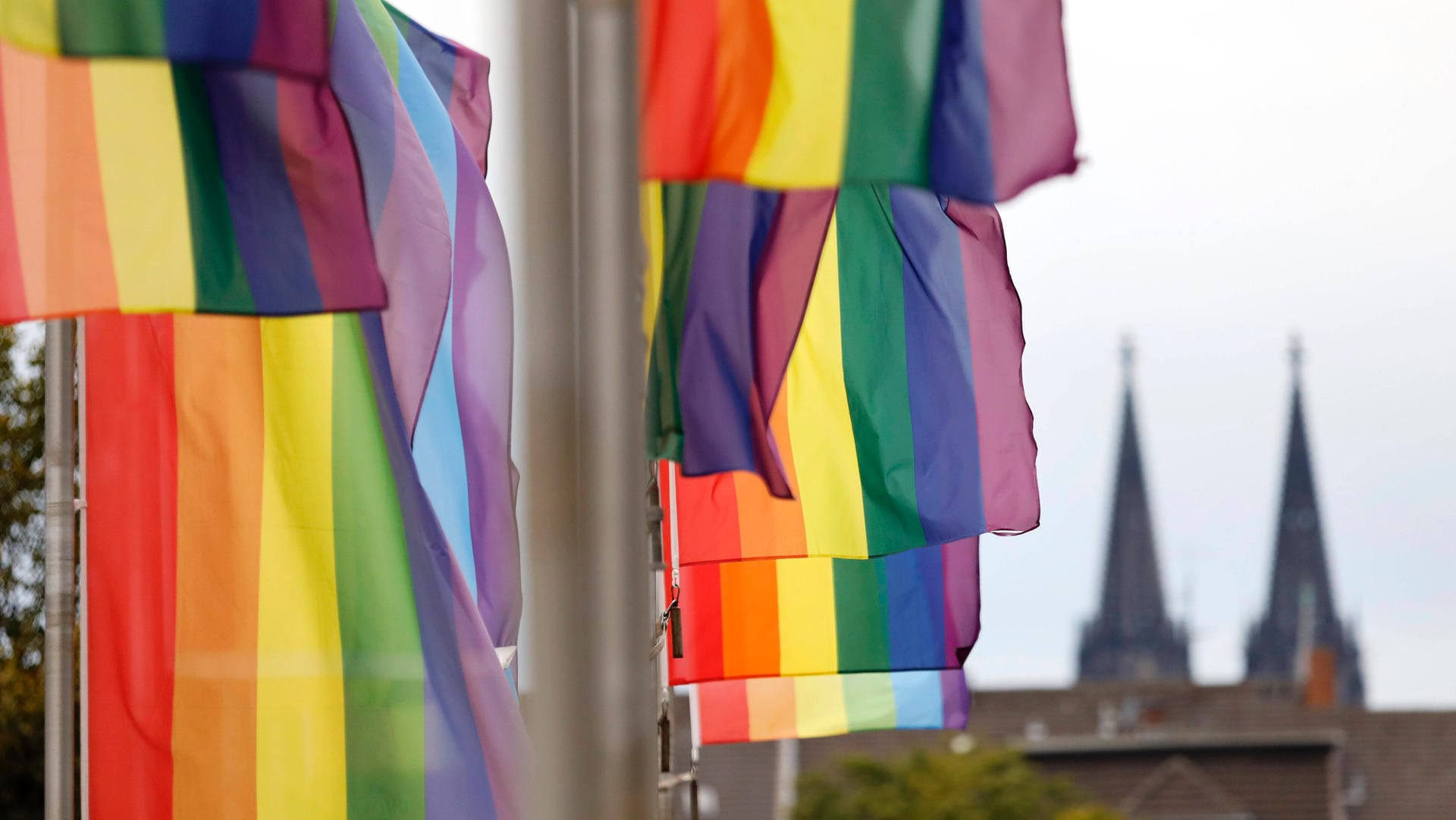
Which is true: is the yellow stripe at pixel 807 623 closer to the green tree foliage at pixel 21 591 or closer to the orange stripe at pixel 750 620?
the orange stripe at pixel 750 620

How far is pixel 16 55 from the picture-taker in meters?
5.82

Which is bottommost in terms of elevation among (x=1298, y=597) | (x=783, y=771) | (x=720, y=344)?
(x=783, y=771)

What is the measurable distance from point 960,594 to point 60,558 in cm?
397

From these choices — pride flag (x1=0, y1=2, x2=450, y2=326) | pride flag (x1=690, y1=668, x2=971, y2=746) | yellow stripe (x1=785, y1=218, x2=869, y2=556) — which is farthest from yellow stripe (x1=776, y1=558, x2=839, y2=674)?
pride flag (x1=0, y1=2, x2=450, y2=326)

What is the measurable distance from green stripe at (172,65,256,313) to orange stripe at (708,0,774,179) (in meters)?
1.62

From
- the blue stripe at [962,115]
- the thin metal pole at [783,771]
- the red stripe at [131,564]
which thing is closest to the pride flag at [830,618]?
the red stripe at [131,564]

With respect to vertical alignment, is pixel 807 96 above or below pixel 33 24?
below

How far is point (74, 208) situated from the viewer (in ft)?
18.4

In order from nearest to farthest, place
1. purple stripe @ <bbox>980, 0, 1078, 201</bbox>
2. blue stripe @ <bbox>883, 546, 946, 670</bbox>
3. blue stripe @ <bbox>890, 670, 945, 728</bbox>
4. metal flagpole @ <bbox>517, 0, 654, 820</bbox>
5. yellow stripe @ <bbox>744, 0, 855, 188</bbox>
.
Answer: metal flagpole @ <bbox>517, 0, 654, 820</bbox> → yellow stripe @ <bbox>744, 0, 855, 188</bbox> → purple stripe @ <bbox>980, 0, 1078, 201</bbox> → blue stripe @ <bbox>883, 546, 946, 670</bbox> → blue stripe @ <bbox>890, 670, 945, 728</bbox>

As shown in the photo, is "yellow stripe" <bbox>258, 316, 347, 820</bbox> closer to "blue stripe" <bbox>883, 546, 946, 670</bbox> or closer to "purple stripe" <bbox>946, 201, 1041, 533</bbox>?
"purple stripe" <bbox>946, 201, 1041, 533</bbox>

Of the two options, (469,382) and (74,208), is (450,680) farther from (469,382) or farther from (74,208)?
(74,208)

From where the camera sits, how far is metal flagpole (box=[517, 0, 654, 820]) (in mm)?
2572

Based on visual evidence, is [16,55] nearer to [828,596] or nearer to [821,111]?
[821,111]

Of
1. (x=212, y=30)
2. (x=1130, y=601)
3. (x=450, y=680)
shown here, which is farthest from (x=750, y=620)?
(x=1130, y=601)
